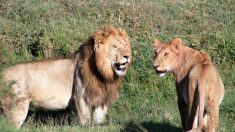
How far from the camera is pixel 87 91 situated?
11.0 meters

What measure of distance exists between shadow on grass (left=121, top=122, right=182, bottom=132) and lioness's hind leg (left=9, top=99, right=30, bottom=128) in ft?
4.93

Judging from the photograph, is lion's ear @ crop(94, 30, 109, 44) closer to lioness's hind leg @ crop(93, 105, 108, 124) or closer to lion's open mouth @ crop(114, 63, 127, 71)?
lion's open mouth @ crop(114, 63, 127, 71)

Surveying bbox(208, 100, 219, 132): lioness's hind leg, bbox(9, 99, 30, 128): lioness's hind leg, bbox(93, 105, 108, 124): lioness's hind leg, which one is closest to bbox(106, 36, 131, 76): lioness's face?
bbox(93, 105, 108, 124): lioness's hind leg

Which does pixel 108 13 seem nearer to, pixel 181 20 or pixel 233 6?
pixel 181 20

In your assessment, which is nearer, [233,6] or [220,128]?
[220,128]

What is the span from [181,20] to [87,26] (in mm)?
1812

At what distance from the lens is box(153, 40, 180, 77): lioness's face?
8734mm

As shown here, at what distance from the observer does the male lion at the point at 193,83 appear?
8.23 metres

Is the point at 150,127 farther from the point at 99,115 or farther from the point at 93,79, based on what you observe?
the point at 93,79

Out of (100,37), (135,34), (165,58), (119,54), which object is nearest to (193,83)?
(165,58)

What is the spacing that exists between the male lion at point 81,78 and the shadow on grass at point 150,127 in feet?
2.48

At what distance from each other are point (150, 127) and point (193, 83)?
6.85 feet

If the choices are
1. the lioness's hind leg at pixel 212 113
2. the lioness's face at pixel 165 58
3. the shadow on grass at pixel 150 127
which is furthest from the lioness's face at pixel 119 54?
the lioness's hind leg at pixel 212 113

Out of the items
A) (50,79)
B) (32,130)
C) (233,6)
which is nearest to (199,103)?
(32,130)
